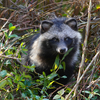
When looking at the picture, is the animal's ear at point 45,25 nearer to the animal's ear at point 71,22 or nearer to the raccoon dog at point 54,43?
the raccoon dog at point 54,43

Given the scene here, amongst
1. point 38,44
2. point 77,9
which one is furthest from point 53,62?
point 77,9

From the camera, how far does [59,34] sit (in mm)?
3209

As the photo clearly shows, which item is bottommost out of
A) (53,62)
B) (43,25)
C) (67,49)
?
(53,62)

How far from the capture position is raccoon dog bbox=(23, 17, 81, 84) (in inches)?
127

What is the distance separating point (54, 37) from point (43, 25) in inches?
13.7

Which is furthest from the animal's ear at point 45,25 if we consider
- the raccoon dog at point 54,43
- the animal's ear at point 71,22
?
the animal's ear at point 71,22

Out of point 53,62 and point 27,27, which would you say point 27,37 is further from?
point 53,62

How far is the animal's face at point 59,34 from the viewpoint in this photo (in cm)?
319

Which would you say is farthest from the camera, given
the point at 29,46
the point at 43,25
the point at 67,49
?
the point at 29,46

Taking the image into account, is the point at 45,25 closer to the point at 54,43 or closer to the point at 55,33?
the point at 55,33

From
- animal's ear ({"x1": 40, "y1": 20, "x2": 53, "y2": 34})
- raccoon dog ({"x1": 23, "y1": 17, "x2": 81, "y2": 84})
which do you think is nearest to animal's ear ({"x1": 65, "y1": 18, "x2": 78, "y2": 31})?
raccoon dog ({"x1": 23, "y1": 17, "x2": 81, "y2": 84})

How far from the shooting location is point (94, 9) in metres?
4.25

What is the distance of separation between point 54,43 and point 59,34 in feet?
0.59

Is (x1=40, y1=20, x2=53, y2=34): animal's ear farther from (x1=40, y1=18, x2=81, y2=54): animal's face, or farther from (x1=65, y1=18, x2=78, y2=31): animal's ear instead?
(x1=65, y1=18, x2=78, y2=31): animal's ear
